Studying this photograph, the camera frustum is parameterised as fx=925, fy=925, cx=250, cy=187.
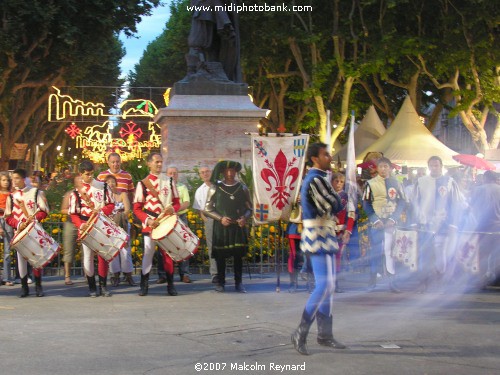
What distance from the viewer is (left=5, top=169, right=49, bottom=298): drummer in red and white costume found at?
A: 39.7 ft

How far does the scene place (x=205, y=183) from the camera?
45.6 ft

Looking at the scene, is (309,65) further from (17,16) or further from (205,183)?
(205,183)

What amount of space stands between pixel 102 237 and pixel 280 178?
2.55 metres

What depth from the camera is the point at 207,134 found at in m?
15.6

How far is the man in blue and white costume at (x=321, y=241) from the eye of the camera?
8.03 meters

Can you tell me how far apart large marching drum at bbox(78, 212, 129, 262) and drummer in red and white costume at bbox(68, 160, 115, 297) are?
0.68 ft

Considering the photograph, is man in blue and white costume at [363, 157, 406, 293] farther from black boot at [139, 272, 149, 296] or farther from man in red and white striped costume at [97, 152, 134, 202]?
man in red and white striped costume at [97, 152, 134, 202]

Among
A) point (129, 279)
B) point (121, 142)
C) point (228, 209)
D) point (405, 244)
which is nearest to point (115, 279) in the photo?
point (129, 279)

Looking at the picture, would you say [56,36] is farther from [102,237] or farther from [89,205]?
[102,237]

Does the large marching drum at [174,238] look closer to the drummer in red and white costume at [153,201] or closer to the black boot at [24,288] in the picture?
the drummer in red and white costume at [153,201]

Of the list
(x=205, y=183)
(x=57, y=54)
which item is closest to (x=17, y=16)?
(x=57, y=54)

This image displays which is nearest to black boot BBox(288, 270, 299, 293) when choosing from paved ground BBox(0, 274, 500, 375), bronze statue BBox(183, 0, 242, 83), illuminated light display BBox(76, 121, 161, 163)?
paved ground BBox(0, 274, 500, 375)

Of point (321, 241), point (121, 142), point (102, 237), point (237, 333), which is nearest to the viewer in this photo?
point (321, 241)

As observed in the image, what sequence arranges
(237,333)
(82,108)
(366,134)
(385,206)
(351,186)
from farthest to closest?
(82,108) → (366,134) → (351,186) → (385,206) → (237,333)
